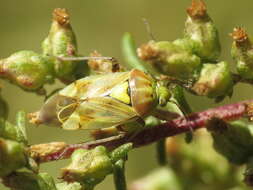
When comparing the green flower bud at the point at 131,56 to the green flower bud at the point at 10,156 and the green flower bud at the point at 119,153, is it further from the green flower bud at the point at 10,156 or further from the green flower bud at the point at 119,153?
the green flower bud at the point at 10,156

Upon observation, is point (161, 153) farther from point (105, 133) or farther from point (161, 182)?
point (161, 182)

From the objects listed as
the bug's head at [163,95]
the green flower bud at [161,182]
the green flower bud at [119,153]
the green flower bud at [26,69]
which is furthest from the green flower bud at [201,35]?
the green flower bud at [161,182]

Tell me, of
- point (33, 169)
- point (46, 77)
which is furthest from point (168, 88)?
point (33, 169)

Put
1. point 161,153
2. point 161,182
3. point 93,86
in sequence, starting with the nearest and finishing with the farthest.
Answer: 1. point 93,86
2. point 161,153
3. point 161,182

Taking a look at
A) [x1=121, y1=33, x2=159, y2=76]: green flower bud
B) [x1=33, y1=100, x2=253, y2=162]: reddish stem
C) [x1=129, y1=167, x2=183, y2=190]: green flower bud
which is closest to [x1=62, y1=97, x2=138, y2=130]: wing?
[x1=33, y1=100, x2=253, y2=162]: reddish stem

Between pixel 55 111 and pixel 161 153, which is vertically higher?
pixel 55 111

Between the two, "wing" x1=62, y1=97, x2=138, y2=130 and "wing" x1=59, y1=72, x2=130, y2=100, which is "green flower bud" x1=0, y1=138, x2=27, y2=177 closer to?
"wing" x1=62, y1=97, x2=138, y2=130

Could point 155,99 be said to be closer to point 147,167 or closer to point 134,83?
point 134,83

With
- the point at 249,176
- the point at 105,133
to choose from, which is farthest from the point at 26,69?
the point at 249,176
